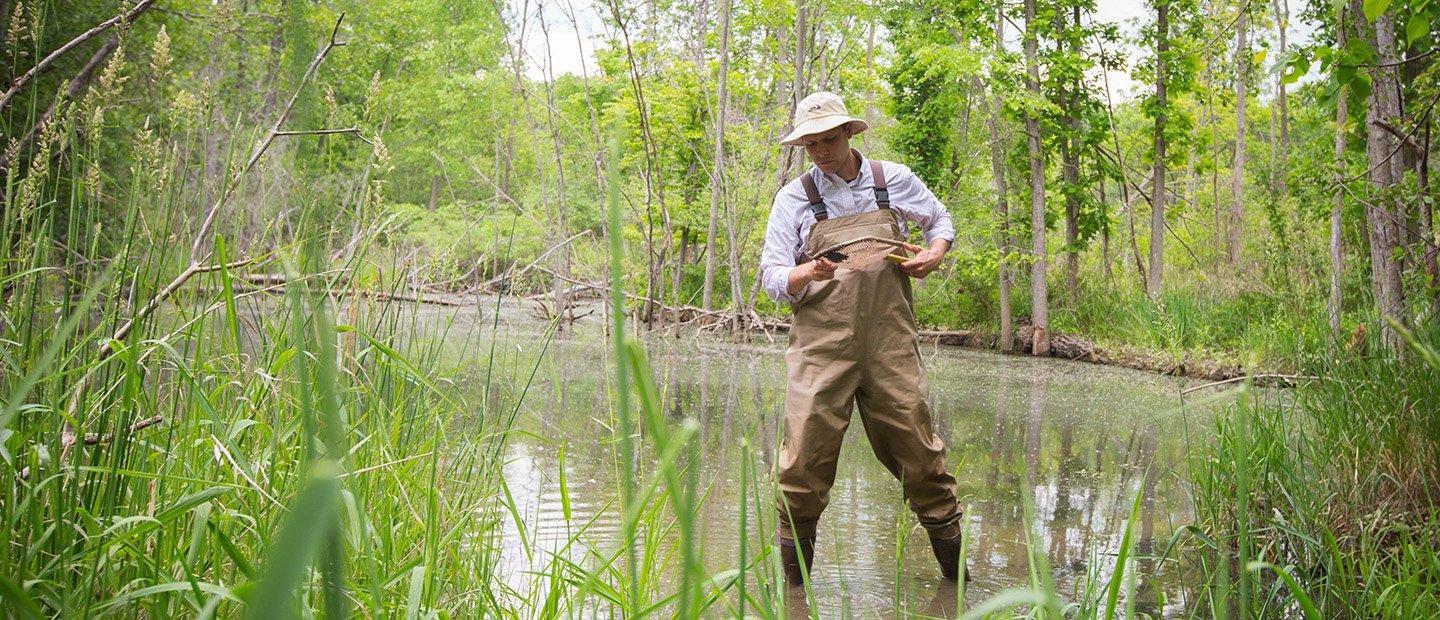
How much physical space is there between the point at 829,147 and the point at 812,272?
0.49 meters

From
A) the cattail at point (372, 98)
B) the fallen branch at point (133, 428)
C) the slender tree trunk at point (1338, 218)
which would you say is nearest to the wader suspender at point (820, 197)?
the slender tree trunk at point (1338, 218)

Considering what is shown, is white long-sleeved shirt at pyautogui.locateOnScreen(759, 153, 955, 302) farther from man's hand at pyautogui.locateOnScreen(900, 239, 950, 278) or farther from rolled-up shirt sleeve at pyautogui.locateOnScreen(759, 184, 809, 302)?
man's hand at pyautogui.locateOnScreen(900, 239, 950, 278)

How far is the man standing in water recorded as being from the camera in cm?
408

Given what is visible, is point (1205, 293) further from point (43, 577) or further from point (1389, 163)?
point (43, 577)

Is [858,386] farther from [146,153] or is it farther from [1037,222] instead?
[1037,222]

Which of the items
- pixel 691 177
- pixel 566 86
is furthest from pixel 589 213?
pixel 691 177

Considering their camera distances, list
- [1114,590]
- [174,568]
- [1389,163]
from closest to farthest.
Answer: [1114,590], [174,568], [1389,163]

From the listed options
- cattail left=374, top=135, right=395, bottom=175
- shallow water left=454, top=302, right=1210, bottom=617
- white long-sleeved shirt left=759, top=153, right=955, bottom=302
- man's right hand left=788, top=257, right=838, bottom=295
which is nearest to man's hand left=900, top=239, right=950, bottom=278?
white long-sleeved shirt left=759, top=153, right=955, bottom=302

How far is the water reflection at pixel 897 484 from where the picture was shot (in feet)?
12.9

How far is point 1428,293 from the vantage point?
4590 mm

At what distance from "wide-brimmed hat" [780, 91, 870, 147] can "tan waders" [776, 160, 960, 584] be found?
9.0 inches

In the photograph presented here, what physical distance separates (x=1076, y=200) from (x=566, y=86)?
18.5 metres

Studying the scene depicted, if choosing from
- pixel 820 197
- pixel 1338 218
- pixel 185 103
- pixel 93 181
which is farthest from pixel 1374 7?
pixel 1338 218

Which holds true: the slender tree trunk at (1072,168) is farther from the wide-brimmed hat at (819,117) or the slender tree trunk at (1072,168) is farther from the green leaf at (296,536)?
the green leaf at (296,536)
